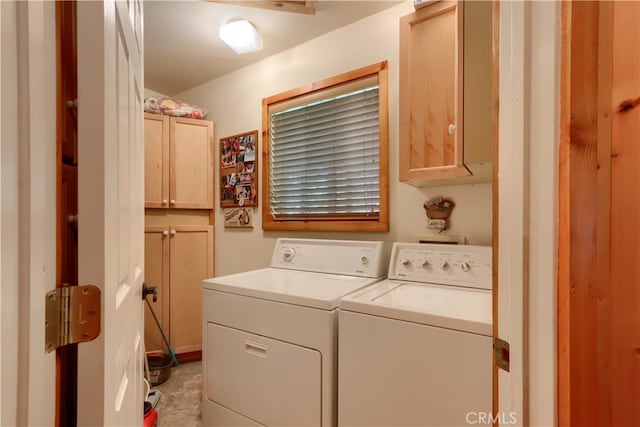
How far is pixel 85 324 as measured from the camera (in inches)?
20.9

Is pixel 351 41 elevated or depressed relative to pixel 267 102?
elevated

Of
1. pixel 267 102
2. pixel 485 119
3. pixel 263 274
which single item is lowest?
pixel 263 274

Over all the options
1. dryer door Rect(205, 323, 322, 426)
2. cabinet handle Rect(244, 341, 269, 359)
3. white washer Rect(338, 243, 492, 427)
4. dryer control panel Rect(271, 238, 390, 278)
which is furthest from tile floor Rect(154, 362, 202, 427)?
white washer Rect(338, 243, 492, 427)

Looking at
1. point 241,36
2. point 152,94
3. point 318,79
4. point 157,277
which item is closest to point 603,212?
point 318,79

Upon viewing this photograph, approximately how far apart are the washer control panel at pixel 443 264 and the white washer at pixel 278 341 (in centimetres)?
14

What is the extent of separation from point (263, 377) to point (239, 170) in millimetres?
1733

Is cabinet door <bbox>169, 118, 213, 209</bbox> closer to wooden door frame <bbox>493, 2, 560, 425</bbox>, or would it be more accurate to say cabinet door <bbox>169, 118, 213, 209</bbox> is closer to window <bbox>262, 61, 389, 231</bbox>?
window <bbox>262, 61, 389, 231</bbox>

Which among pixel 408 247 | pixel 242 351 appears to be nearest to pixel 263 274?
pixel 242 351

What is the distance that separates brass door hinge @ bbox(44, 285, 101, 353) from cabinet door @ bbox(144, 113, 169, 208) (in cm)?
226

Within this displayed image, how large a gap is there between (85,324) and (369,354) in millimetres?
966

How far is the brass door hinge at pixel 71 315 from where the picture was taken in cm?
48

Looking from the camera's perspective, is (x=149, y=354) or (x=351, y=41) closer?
(x=351, y=41)

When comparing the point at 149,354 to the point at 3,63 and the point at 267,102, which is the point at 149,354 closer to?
the point at 267,102

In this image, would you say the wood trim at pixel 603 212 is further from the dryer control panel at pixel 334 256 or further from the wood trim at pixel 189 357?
the wood trim at pixel 189 357
